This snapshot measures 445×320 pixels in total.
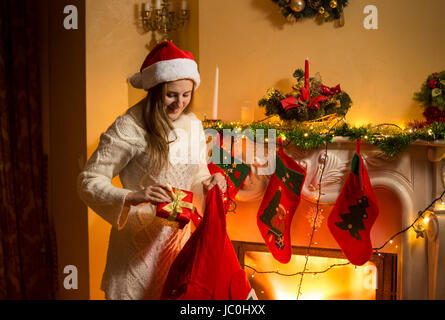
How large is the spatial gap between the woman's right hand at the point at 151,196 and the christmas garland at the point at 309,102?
2.34 ft

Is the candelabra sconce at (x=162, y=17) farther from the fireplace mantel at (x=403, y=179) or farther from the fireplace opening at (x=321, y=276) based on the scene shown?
the fireplace opening at (x=321, y=276)

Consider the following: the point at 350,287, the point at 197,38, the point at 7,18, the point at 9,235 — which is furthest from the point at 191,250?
the point at 7,18

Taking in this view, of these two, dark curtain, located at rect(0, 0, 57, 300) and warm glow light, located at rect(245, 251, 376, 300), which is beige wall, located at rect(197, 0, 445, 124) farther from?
dark curtain, located at rect(0, 0, 57, 300)

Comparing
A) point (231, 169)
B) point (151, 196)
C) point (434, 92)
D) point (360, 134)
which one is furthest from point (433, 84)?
→ point (151, 196)

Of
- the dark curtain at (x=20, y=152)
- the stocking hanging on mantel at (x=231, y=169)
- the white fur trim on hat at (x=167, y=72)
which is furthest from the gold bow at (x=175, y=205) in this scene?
the dark curtain at (x=20, y=152)

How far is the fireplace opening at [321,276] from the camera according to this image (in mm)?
1847

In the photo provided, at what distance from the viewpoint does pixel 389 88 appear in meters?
1.83

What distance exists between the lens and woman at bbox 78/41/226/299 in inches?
49.1

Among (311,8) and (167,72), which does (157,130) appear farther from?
(311,8)

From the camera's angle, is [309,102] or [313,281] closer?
[309,102]

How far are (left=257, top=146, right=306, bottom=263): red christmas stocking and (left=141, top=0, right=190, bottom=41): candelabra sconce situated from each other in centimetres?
94

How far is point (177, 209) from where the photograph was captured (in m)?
1.15

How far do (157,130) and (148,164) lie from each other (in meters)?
0.12
